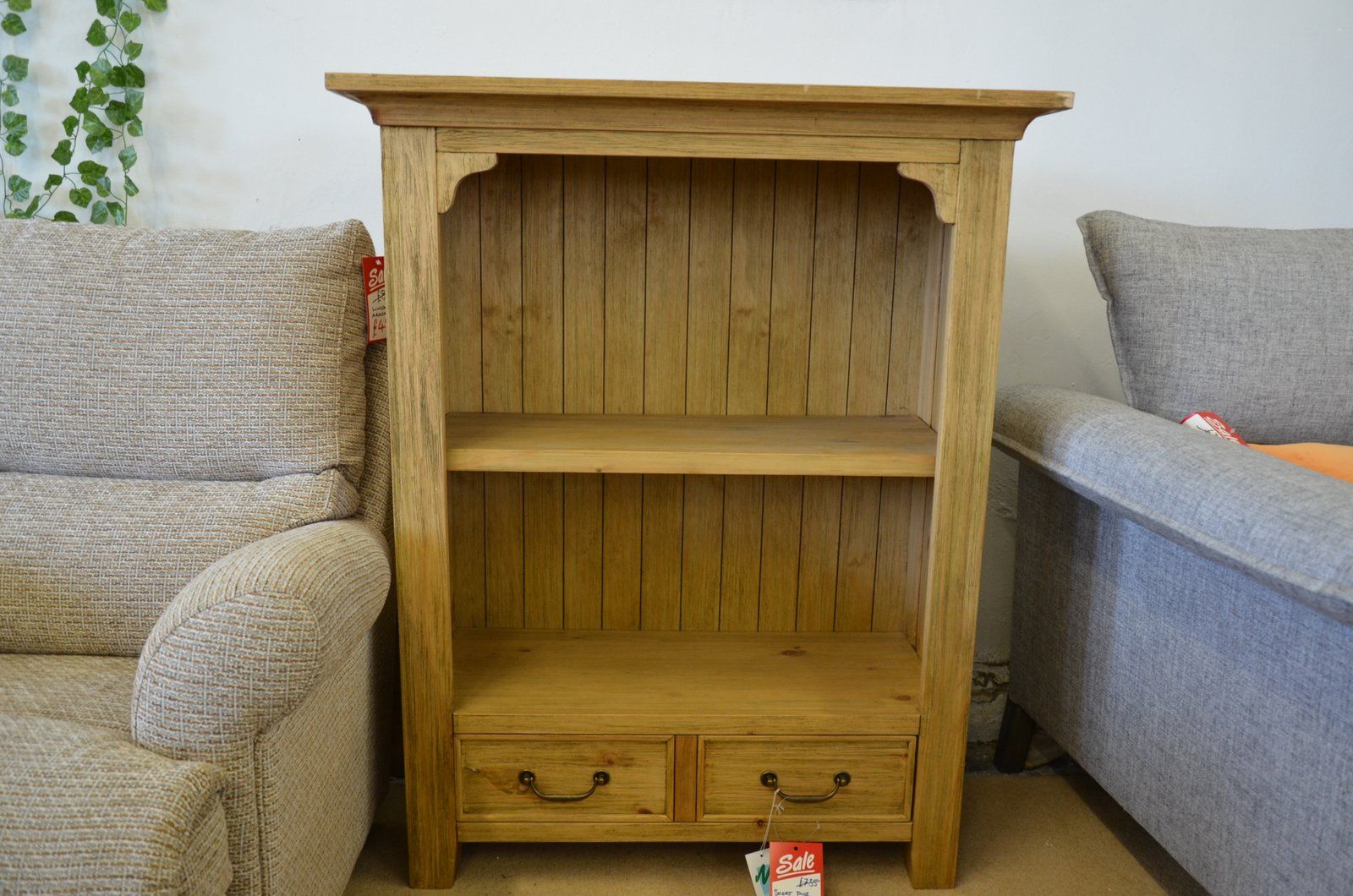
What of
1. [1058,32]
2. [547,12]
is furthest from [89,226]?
[1058,32]

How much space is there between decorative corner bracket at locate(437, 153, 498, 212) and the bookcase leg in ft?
2.03

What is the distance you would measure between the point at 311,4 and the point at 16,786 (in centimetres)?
127

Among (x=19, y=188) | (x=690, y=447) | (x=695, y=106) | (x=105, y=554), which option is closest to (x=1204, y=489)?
(x=690, y=447)

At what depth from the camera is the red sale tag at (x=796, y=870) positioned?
4.62 ft

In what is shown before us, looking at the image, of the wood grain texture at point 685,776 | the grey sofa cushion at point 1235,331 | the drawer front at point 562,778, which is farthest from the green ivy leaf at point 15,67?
the grey sofa cushion at point 1235,331

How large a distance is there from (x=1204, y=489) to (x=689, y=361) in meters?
0.82

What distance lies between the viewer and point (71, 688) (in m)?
1.16

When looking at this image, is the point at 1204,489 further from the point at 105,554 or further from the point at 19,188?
the point at 19,188

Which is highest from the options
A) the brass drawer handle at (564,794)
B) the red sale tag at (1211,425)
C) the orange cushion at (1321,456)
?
the red sale tag at (1211,425)

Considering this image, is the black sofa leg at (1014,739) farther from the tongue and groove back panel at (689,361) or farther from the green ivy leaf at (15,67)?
the green ivy leaf at (15,67)

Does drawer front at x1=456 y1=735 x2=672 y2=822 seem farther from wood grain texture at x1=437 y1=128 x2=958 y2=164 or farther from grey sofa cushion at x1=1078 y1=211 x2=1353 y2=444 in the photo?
grey sofa cushion at x1=1078 y1=211 x2=1353 y2=444

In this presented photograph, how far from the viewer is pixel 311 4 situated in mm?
1632

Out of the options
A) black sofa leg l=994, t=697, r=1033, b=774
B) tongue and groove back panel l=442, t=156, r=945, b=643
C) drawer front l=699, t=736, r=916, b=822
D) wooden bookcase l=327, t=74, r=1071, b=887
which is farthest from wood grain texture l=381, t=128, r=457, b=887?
black sofa leg l=994, t=697, r=1033, b=774

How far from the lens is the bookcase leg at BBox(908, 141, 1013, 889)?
131 cm
